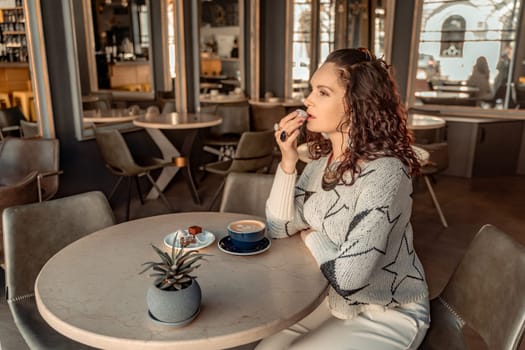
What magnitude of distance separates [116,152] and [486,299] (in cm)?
316

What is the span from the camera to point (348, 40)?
930 centimetres

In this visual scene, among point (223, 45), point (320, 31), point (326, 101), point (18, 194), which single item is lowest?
point (18, 194)

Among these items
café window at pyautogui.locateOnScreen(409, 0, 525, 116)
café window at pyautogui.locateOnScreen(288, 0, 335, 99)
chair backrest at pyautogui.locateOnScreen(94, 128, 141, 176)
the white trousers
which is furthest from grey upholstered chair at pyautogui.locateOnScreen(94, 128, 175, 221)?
café window at pyautogui.locateOnScreen(409, 0, 525, 116)

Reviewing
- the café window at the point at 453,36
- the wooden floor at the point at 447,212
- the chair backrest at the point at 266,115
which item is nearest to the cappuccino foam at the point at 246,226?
the wooden floor at the point at 447,212

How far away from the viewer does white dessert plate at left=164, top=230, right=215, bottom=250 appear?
1478 mm

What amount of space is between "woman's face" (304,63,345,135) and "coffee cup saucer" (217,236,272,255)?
1.41 feet

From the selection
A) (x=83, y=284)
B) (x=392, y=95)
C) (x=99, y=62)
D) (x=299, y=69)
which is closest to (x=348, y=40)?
(x=299, y=69)

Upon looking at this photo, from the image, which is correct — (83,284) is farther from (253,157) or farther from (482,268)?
(253,157)

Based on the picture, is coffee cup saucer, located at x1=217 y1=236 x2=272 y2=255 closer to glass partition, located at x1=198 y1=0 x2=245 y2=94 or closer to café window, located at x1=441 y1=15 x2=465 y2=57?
glass partition, located at x1=198 y1=0 x2=245 y2=94

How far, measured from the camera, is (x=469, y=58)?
598cm

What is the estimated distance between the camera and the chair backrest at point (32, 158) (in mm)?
3139

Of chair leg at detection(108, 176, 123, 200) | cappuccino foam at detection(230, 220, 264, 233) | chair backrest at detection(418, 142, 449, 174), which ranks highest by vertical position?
cappuccino foam at detection(230, 220, 264, 233)

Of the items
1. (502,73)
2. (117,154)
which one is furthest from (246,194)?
(502,73)

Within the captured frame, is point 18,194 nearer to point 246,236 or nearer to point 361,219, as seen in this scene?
point 246,236
